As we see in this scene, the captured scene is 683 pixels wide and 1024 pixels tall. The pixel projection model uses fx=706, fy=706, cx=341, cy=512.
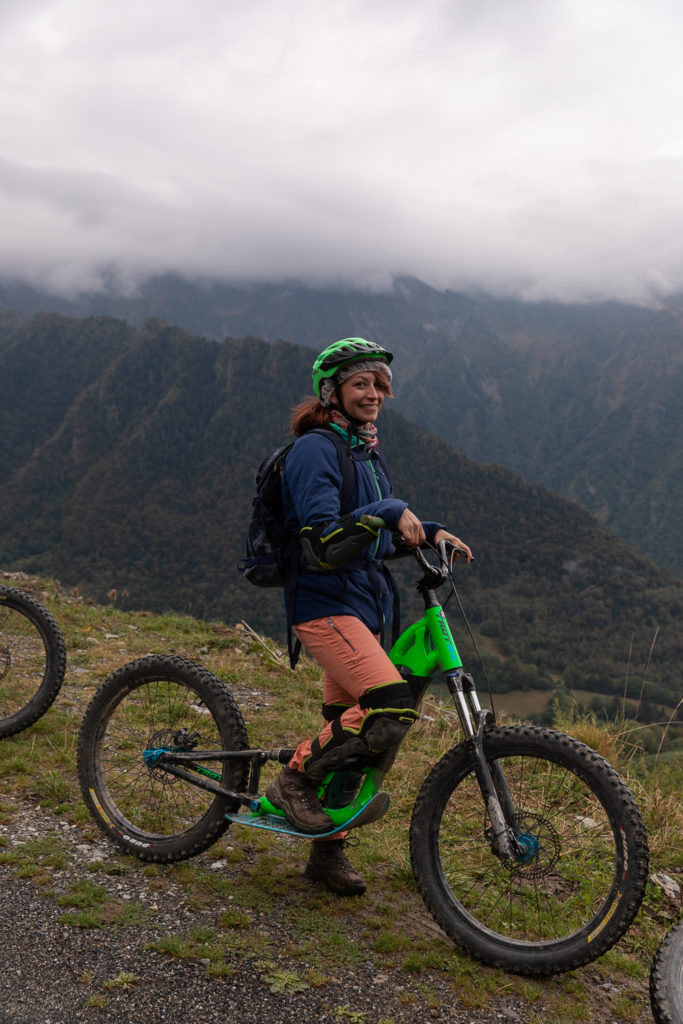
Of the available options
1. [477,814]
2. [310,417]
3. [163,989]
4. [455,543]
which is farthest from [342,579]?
[163,989]

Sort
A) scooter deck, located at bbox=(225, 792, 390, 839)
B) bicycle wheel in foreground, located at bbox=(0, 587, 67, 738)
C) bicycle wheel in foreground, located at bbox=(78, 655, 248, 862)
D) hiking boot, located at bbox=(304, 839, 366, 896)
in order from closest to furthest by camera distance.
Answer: scooter deck, located at bbox=(225, 792, 390, 839) < hiking boot, located at bbox=(304, 839, 366, 896) < bicycle wheel in foreground, located at bbox=(78, 655, 248, 862) < bicycle wheel in foreground, located at bbox=(0, 587, 67, 738)

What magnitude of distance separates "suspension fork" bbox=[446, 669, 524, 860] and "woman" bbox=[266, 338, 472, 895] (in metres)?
0.24

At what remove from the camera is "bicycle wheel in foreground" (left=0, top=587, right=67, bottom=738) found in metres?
5.12

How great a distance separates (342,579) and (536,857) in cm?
142

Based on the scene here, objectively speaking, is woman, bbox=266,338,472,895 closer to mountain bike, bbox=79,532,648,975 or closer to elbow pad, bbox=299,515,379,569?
elbow pad, bbox=299,515,379,569

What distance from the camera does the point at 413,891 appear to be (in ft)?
11.9

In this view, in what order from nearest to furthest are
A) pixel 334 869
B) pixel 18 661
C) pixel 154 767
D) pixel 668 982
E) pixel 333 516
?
pixel 668 982, pixel 333 516, pixel 334 869, pixel 154 767, pixel 18 661

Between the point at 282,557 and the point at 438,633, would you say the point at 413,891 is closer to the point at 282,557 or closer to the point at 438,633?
the point at 438,633

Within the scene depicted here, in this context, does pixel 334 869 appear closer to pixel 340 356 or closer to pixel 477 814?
pixel 477 814

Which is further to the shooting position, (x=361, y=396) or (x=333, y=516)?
(x=361, y=396)

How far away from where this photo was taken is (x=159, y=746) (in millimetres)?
3912

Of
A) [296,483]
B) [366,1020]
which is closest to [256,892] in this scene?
[366,1020]

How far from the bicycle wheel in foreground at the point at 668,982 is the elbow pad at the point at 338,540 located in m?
1.94

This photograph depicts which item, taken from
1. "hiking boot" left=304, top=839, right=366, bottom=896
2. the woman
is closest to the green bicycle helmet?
the woman
